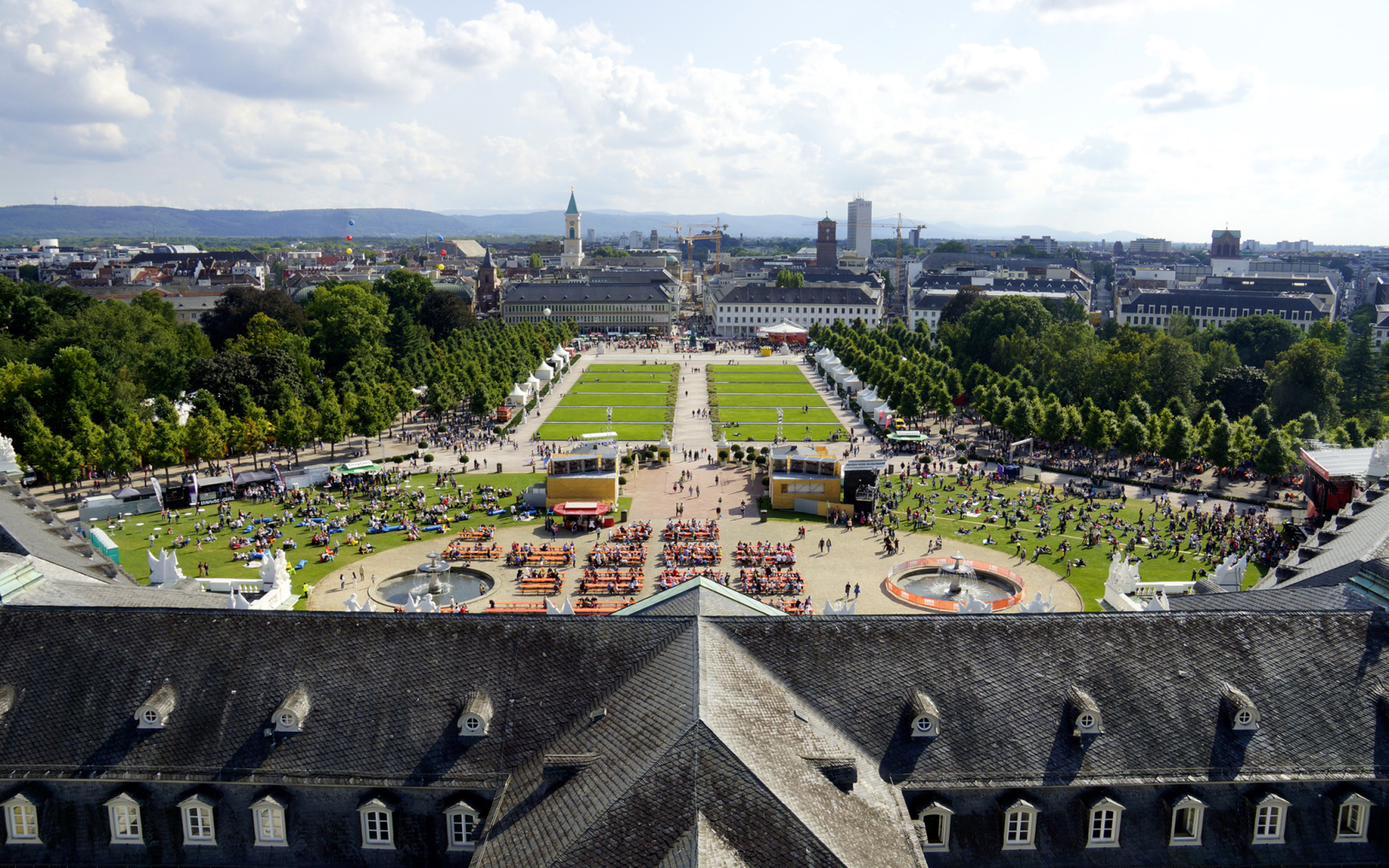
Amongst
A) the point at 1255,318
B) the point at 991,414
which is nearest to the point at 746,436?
the point at 991,414

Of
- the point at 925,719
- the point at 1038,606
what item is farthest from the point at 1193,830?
the point at 1038,606

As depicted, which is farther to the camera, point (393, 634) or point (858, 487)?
point (858, 487)

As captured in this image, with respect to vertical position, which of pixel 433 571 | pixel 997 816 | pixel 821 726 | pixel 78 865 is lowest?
pixel 433 571

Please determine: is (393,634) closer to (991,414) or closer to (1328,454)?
(1328,454)

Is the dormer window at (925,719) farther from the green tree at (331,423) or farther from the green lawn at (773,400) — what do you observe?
the green lawn at (773,400)

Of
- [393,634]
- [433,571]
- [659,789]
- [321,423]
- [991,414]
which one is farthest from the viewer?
[991,414]

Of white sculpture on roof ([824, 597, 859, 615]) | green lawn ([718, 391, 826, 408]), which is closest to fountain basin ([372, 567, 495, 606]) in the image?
white sculpture on roof ([824, 597, 859, 615])
